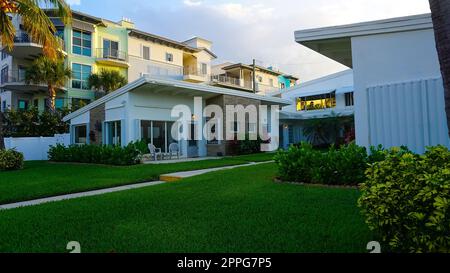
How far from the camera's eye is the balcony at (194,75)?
3797 cm

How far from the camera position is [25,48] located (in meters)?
28.3

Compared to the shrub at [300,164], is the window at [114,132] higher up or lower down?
higher up

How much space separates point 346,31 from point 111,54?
92.1 feet

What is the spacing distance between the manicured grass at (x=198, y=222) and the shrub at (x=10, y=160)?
9.45 meters

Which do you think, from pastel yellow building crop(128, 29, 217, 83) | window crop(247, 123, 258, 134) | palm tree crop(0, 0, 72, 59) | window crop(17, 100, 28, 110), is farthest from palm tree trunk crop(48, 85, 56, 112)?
window crop(247, 123, 258, 134)

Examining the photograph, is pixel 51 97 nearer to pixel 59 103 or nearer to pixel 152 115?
pixel 59 103

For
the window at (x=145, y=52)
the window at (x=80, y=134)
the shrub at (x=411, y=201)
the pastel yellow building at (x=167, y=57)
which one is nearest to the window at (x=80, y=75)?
the pastel yellow building at (x=167, y=57)

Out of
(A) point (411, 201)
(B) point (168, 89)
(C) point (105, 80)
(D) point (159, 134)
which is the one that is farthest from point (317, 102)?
(A) point (411, 201)

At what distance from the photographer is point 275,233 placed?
4.39 metres

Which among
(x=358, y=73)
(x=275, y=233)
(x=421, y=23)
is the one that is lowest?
(x=275, y=233)

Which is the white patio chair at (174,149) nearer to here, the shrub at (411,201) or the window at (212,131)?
the window at (212,131)

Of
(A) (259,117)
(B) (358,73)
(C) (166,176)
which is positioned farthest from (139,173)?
(A) (259,117)

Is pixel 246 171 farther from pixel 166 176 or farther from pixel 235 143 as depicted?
pixel 235 143

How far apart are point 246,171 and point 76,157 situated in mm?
9894
